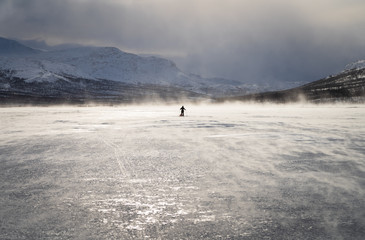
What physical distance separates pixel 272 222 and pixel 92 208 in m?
3.14

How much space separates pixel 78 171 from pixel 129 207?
142 inches

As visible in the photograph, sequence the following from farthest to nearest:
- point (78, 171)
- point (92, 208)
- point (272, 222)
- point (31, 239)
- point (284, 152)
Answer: point (284, 152) → point (78, 171) → point (92, 208) → point (272, 222) → point (31, 239)

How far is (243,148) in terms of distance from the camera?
12.6 metres

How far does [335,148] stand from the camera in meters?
12.3

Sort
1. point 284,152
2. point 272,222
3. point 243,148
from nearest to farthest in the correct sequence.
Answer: point 272,222 < point 284,152 < point 243,148

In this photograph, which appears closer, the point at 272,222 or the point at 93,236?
the point at 93,236

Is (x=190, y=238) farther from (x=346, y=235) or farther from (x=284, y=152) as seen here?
(x=284, y=152)

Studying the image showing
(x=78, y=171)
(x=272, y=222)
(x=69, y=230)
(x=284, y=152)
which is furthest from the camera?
(x=284, y=152)

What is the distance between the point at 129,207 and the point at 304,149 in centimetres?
889

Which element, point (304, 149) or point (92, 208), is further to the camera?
point (304, 149)

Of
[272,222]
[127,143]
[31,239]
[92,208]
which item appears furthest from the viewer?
[127,143]

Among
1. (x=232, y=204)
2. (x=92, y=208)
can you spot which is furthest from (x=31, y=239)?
(x=232, y=204)

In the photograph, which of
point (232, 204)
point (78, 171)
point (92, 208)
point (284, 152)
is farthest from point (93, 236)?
point (284, 152)

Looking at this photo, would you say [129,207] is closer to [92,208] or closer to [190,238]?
[92,208]
